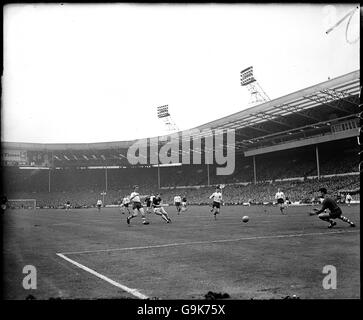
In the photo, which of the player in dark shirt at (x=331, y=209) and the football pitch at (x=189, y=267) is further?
the player in dark shirt at (x=331, y=209)

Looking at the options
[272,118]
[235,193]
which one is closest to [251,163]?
[235,193]

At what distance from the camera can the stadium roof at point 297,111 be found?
37344 mm

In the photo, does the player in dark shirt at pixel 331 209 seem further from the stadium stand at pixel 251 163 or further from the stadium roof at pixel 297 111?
the stadium stand at pixel 251 163

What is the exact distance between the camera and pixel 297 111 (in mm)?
44625

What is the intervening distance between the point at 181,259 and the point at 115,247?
10.2ft

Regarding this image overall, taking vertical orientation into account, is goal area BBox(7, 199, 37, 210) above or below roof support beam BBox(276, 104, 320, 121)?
below

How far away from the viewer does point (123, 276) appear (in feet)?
24.0

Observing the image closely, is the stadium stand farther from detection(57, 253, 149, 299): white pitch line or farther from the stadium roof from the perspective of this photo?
detection(57, 253, 149, 299): white pitch line

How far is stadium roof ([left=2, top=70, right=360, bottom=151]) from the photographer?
123 ft

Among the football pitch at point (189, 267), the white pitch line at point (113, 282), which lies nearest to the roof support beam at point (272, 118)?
the football pitch at point (189, 267)

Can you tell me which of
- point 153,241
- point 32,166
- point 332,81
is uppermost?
point 332,81

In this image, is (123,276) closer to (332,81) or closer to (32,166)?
(332,81)

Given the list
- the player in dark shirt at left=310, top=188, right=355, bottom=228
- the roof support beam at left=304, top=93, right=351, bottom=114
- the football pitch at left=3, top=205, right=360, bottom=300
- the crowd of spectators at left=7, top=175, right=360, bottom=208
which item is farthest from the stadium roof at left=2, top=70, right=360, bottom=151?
the football pitch at left=3, top=205, right=360, bottom=300
